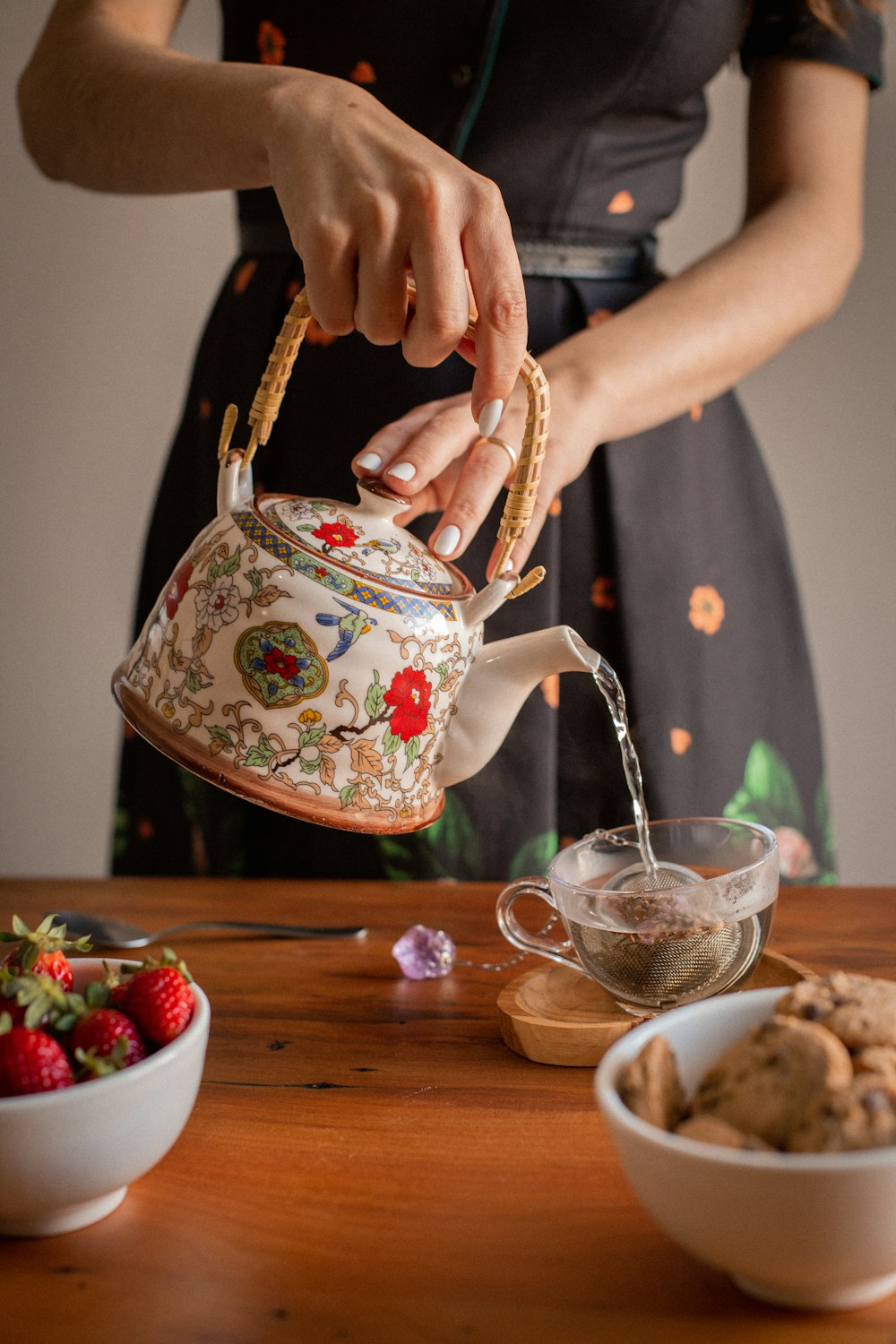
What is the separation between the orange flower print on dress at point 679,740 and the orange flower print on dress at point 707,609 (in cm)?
11

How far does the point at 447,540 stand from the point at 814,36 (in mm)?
813

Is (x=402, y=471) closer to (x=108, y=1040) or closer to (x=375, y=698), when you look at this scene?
(x=375, y=698)

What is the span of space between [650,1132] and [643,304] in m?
0.89

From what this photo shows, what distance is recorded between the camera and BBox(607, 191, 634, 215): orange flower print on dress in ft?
4.06

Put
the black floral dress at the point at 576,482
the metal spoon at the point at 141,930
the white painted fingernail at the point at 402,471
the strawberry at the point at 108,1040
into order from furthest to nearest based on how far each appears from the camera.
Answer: the black floral dress at the point at 576,482
the metal spoon at the point at 141,930
the white painted fingernail at the point at 402,471
the strawberry at the point at 108,1040

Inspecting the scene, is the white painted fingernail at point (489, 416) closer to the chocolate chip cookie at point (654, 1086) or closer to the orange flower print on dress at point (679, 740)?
the chocolate chip cookie at point (654, 1086)

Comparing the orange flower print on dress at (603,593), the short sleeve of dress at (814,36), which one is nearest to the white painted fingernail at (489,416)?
the orange flower print on dress at (603,593)

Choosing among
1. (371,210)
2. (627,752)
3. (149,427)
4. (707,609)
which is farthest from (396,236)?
(149,427)

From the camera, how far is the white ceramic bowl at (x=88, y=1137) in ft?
1.64

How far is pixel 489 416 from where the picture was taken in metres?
0.73

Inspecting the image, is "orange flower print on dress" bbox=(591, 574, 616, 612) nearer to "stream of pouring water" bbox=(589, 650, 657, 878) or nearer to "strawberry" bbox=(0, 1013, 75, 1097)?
"stream of pouring water" bbox=(589, 650, 657, 878)

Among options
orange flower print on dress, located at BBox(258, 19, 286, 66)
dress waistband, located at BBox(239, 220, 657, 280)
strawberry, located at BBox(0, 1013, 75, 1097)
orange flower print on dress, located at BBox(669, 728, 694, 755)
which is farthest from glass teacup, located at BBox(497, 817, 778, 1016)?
orange flower print on dress, located at BBox(258, 19, 286, 66)

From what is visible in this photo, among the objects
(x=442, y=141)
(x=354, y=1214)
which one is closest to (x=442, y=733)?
(x=354, y=1214)

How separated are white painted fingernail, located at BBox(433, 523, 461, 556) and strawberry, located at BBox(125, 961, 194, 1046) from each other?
12.8 inches
